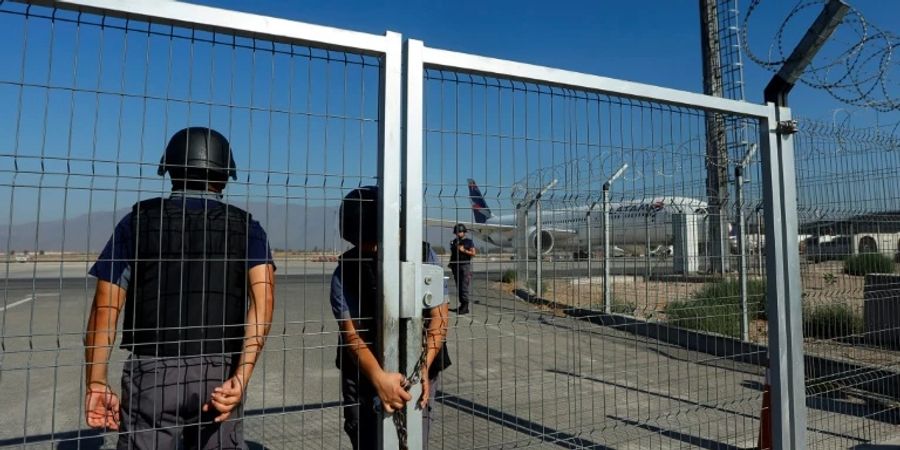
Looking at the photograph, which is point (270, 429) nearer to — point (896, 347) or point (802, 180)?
point (802, 180)

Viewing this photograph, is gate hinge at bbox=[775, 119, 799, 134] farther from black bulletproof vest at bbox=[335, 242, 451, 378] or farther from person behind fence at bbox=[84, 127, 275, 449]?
person behind fence at bbox=[84, 127, 275, 449]

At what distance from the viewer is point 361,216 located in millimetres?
2447

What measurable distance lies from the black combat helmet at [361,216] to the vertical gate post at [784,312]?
2.47 meters

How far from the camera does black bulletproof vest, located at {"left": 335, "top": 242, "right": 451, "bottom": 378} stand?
243 cm

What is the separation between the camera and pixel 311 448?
4.49m

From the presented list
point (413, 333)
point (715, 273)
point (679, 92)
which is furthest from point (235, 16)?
point (715, 273)

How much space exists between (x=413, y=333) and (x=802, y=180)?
315 cm

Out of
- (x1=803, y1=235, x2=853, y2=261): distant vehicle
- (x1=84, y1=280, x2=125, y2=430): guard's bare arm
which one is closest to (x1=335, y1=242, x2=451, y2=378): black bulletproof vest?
(x1=84, y1=280, x2=125, y2=430): guard's bare arm

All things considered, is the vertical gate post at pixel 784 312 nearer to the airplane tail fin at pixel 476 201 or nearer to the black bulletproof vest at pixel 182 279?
the airplane tail fin at pixel 476 201

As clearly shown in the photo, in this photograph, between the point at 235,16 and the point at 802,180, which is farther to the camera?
the point at 802,180

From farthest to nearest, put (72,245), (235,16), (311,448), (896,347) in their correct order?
1. (896,347)
2. (311,448)
3. (235,16)
4. (72,245)

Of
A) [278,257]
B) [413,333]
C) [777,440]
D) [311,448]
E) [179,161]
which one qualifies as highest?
[179,161]

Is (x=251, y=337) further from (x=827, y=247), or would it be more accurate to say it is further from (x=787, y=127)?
(x=827, y=247)

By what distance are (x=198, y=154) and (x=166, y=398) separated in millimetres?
954
